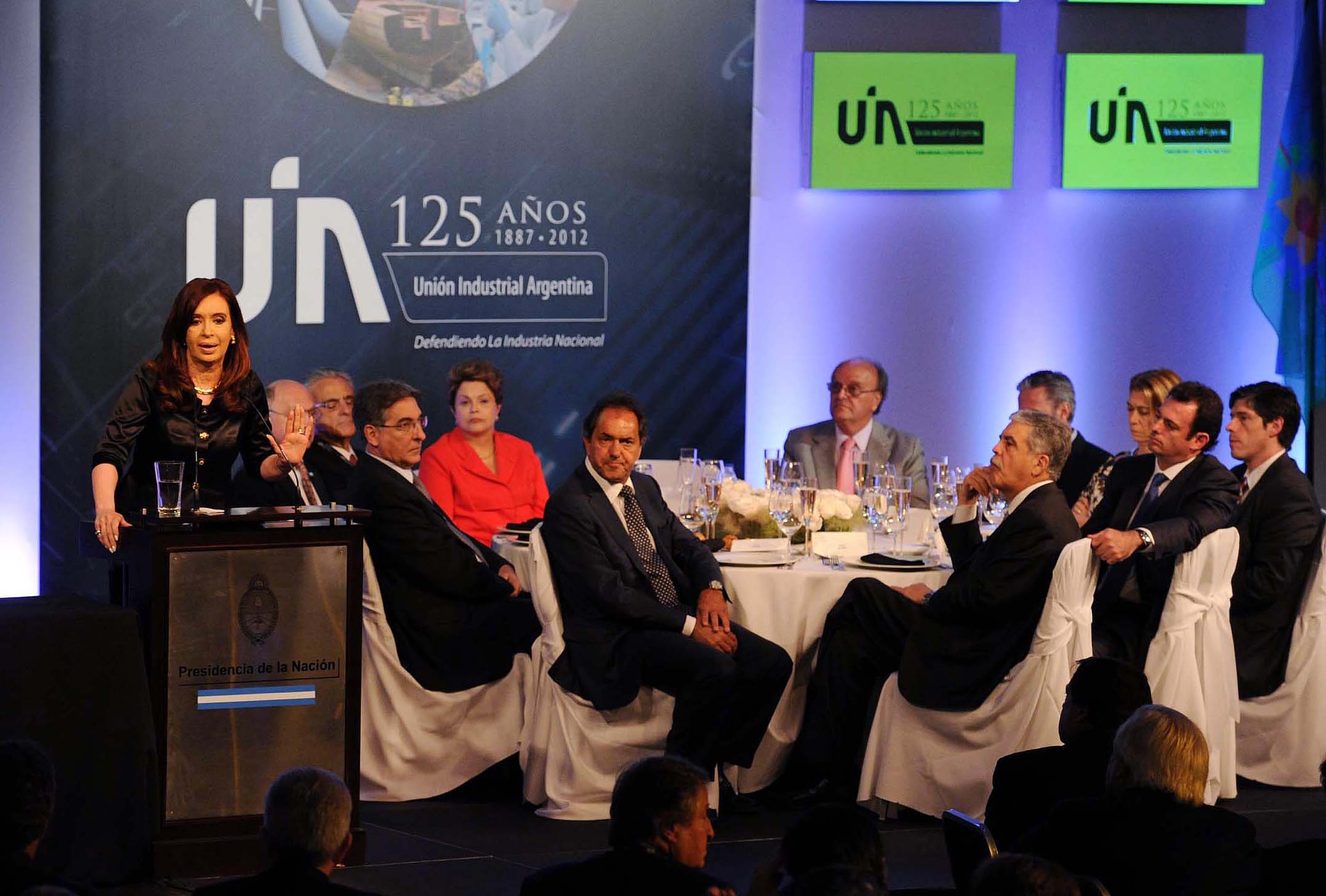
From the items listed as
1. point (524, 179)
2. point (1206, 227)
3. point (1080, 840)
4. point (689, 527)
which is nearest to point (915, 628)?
point (689, 527)

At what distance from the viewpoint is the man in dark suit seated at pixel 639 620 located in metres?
4.75

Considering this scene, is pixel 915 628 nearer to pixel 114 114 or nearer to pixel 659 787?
pixel 659 787

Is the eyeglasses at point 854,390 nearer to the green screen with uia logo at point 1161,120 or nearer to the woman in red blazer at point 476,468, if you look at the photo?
the woman in red blazer at point 476,468

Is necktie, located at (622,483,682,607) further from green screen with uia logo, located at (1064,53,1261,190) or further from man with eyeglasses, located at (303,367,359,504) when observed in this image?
green screen with uia logo, located at (1064,53,1261,190)

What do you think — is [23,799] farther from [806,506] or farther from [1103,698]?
[806,506]

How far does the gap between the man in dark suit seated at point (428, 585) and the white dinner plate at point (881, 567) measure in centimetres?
101

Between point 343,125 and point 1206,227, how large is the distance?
4.23m

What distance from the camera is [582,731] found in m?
4.89

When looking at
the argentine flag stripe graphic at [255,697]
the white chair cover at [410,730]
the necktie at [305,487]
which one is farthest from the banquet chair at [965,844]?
the white chair cover at [410,730]

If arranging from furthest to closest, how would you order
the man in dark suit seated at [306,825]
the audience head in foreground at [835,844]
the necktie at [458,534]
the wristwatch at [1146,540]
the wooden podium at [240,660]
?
1. the necktie at [458,534]
2. the wristwatch at [1146,540]
3. the wooden podium at [240,660]
4. the man in dark suit seated at [306,825]
5. the audience head in foreground at [835,844]

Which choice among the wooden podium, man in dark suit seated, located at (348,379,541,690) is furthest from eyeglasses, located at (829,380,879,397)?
the wooden podium

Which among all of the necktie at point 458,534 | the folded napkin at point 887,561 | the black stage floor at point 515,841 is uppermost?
the necktie at point 458,534

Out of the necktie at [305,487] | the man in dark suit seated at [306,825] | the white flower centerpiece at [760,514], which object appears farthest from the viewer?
the white flower centerpiece at [760,514]

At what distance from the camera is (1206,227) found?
8.14 meters
